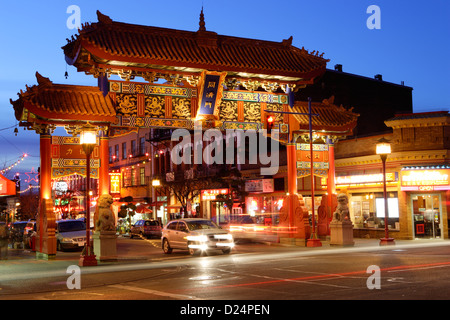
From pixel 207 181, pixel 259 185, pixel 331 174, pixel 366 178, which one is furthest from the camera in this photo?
pixel 207 181

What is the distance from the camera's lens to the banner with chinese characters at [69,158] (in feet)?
79.8

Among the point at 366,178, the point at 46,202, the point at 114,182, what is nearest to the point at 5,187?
the point at 46,202

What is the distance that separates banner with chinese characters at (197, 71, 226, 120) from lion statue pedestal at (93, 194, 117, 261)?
6.29 meters

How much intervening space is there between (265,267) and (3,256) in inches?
576

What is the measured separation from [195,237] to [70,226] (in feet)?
36.2

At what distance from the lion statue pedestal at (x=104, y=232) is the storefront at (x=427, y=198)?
58.9 ft

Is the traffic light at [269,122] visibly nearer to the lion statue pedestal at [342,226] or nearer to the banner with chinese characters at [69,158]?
the lion statue pedestal at [342,226]

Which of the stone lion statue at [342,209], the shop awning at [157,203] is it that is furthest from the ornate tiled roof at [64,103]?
the shop awning at [157,203]

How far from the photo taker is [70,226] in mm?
33219

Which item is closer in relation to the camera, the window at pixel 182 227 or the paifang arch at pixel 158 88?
the paifang arch at pixel 158 88

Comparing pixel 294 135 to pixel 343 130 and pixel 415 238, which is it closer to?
pixel 343 130

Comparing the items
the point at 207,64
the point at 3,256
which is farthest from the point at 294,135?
the point at 3,256

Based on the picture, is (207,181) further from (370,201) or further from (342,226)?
(342,226)

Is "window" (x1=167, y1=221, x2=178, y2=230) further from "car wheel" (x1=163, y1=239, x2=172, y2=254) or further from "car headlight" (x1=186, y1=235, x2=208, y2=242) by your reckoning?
"car headlight" (x1=186, y1=235, x2=208, y2=242)
